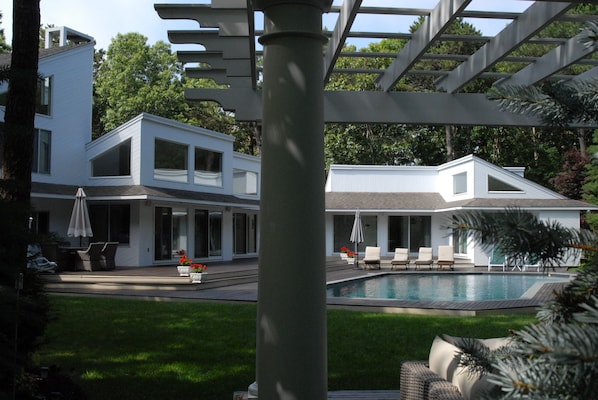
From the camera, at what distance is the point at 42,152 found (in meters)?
23.2

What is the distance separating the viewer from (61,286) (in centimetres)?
1755

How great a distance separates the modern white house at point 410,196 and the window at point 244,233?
4253mm

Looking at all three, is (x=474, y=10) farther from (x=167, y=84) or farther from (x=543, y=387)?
(x=167, y=84)

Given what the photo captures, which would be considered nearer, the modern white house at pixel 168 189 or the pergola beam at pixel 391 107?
the pergola beam at pixel 391 107

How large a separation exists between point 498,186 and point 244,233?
13556 millimetres

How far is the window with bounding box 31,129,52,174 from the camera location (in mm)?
22834

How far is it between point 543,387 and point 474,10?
418 cm

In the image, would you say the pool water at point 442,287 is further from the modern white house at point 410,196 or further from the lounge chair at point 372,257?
the modern white house at point 410,196

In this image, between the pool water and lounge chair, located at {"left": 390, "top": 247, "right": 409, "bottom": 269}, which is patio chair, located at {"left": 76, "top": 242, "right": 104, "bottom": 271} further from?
lounge chair, located at {"left": 390, "top": 247, "right": 409, "bottom": 269}

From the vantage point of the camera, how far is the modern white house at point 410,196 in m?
28.8

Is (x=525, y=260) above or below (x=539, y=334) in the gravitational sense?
above

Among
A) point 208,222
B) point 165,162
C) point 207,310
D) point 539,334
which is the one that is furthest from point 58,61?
point 539,334

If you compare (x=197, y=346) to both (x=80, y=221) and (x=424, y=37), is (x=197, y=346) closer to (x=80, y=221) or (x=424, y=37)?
(x=424, y=37)

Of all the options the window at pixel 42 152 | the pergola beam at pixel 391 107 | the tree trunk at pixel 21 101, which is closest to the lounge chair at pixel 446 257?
the window at pixel 42 152
